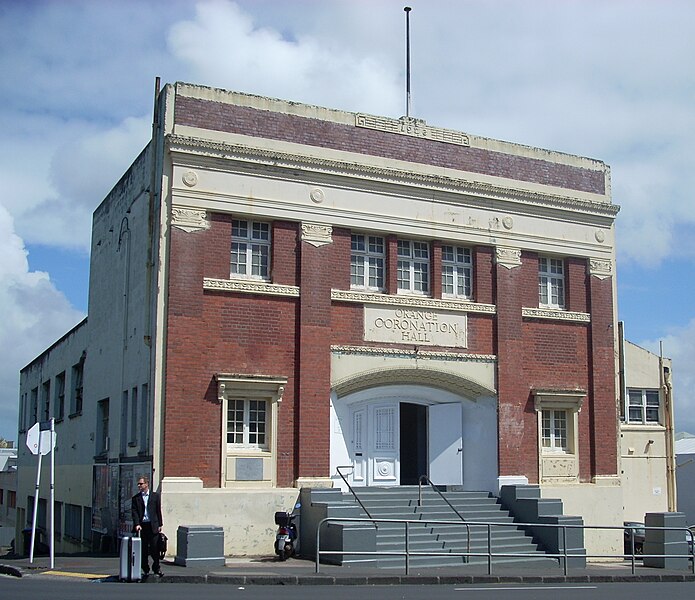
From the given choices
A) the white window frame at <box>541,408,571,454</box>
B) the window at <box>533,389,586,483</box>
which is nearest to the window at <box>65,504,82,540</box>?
the window at <box>533,389,586,483</box>

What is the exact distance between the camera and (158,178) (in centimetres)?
2180

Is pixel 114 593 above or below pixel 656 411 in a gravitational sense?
below

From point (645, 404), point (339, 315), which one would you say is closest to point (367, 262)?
point (339, 315)

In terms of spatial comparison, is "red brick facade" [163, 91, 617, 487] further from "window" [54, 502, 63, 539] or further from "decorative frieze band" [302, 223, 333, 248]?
"window" [54, 502, 63, 539]

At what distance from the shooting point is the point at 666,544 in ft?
72.0

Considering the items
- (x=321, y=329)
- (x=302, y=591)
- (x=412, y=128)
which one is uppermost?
(x=412, y=128)

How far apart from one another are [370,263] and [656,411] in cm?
1929

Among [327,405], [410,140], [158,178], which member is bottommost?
[327,405]

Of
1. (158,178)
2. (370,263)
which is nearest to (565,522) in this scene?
(370,263)

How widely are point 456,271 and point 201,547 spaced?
404 inches

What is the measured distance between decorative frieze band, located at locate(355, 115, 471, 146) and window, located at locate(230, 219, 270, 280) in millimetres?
3698

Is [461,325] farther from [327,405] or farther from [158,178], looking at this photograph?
[158,178]

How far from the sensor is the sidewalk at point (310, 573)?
16812mm

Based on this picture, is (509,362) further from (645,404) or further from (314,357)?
(645,404)
